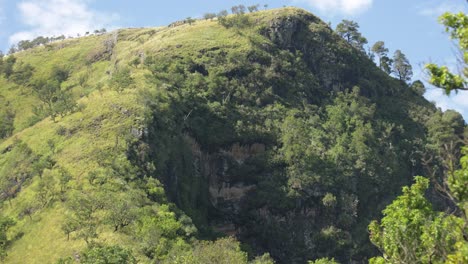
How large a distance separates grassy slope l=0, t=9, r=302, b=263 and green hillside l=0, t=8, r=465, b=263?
1.18 ft

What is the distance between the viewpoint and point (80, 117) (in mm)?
106188

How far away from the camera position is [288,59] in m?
145

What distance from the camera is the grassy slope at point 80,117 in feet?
242

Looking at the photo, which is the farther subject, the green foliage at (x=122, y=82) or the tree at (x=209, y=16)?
the tree at (x=209, y=16)

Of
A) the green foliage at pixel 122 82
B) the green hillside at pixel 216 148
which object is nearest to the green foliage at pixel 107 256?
the green hillside at pixel 216 148

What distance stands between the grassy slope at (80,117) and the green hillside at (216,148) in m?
0.36

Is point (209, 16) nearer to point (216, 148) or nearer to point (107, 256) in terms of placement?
point (216, 148)

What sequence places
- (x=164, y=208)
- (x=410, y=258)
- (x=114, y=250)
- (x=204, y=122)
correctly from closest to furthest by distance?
1. (x=410, y=258)
2. (x=114, y=250)
3. (x=164, y=208)
4. (x=204, y=122)

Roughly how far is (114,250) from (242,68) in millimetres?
91646

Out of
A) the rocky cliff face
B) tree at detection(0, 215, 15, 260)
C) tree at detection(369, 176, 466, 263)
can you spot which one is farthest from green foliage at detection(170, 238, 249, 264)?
the rocky cliff face

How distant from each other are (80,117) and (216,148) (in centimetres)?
2810

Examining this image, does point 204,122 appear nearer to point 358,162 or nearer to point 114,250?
point 358,162

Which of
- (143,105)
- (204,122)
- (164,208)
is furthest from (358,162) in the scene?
(164,208)

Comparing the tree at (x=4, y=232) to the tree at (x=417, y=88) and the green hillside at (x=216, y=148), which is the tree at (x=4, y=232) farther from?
the tree at (x=417, y=88)
